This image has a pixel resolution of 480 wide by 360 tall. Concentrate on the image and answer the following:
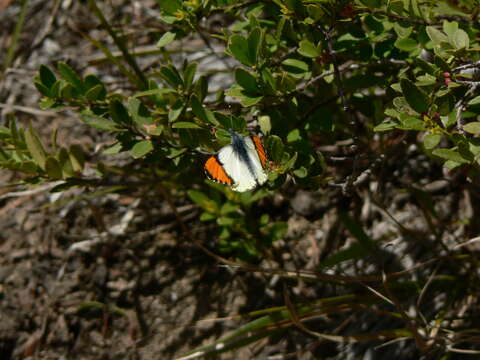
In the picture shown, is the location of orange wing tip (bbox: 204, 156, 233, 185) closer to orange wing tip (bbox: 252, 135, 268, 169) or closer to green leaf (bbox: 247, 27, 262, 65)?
orange wing tip (bbox: 252, 135, 268, 169)

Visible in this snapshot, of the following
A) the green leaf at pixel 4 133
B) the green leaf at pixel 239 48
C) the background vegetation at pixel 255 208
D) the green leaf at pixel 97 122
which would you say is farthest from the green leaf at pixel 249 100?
the green leaf at pixel 4 133

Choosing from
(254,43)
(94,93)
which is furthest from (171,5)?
(94,93)

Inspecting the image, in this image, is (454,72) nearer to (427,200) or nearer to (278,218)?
(427,200)

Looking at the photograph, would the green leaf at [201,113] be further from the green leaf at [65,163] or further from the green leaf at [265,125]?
the green leaf at [65,163]

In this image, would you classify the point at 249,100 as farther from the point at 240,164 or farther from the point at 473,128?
the point at 473,128

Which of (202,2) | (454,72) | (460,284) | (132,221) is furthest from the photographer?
(132,221)

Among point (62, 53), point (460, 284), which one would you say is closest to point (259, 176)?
point (460, 284)
